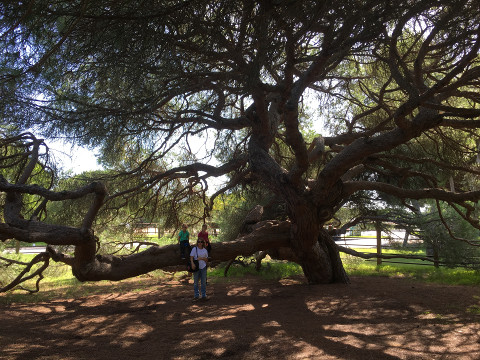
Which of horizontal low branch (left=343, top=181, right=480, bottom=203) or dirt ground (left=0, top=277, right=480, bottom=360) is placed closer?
dirt ground (left=0, top=277, right=480, bottom=360)

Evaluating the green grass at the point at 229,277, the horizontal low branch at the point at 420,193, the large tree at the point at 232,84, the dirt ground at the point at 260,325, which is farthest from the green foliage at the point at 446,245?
the horizontal low branch at the point at 420,193

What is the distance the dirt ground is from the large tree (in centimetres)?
82

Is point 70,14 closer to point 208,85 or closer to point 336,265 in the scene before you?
point 208,85

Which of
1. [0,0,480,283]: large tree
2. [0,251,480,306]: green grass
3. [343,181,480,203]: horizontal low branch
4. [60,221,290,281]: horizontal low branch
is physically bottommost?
[0,251,480,306]: green grass

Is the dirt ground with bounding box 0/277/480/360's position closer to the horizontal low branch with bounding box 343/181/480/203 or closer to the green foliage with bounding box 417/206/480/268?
the horizontal low branch with bounding box 343/181/480/203

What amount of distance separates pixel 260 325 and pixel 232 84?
365 centimetres

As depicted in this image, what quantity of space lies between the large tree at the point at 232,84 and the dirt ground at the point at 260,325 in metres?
0.82

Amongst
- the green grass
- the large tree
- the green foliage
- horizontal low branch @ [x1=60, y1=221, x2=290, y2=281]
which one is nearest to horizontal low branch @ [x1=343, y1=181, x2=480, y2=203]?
the large tree

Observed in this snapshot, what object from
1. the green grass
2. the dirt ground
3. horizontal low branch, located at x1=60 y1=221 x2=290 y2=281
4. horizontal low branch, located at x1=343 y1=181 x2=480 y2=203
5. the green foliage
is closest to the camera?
the dirt ground

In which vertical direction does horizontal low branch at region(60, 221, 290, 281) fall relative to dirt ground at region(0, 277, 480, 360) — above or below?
above

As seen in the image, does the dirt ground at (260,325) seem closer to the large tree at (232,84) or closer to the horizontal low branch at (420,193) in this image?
the large tree at (232,84)

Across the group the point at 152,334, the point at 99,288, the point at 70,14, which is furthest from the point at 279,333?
the point at 99,288

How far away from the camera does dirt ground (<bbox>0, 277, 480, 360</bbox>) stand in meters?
3.90

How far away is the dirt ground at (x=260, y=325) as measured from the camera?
3900 millimetres
